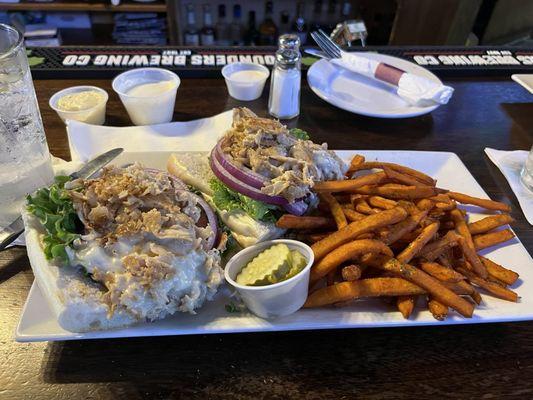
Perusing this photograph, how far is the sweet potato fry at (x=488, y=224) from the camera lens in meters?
1.88

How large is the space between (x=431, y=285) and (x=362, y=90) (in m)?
1.75

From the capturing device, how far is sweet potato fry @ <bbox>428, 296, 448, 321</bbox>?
5.05 feet

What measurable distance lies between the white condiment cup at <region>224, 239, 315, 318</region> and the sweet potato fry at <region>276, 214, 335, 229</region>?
128mm

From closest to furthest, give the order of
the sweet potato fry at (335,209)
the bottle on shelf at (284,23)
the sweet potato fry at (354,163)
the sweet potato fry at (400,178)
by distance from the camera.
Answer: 1. the sweet potato fry at (335,209)
2. the sweet potato fry at (400,178)
3. the sweet potato fry at (354,163)
4. the bottle on shelf at (284,23)

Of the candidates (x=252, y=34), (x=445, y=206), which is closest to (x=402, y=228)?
(x=445, y=206)

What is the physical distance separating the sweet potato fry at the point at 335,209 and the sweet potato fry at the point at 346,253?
0.45 feet

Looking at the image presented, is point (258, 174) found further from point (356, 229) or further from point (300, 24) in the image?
point (300, 24)

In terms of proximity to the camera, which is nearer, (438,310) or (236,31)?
(438,310)

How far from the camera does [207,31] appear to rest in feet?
17.4

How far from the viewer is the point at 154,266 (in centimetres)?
139

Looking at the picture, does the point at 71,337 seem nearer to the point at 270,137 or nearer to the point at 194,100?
the point at 270,137

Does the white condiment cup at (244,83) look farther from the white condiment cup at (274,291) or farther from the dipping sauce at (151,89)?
the white condiment cup at (274,291)

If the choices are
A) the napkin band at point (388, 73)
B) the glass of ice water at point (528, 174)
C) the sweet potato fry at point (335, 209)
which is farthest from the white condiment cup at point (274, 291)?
the napkin band at point (388, 73)

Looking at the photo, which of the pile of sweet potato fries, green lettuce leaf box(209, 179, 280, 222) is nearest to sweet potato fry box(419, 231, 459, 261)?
the pile of sweet potato fries
